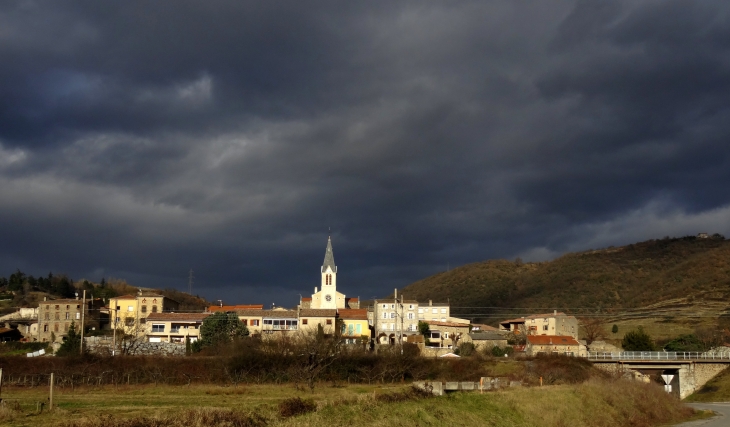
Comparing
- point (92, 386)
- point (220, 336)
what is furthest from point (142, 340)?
point (92, 386)

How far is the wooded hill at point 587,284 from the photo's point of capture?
14088cm

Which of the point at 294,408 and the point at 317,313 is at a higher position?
the point at 317,313

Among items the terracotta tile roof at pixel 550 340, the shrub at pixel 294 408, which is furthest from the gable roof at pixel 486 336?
the shrub at pixel 294 408

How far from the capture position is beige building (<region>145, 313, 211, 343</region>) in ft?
321

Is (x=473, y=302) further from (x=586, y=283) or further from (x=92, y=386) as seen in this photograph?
(x=92, y=386)

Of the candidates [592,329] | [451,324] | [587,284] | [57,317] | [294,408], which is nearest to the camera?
[294,408]

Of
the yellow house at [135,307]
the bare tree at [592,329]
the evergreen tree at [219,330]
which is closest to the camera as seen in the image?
the evergreen tree at [219,330]

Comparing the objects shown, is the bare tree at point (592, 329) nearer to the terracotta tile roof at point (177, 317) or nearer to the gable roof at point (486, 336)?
the gable roof at point (486, 336)

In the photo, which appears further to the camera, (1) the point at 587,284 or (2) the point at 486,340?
(1) the point at 587,284

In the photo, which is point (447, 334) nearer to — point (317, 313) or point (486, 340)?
point (486, 340)

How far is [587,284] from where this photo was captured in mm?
162375

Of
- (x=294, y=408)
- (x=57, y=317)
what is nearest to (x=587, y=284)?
(x=57, y=317)

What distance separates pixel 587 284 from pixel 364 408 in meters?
147

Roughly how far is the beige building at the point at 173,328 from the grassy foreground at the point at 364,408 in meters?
45.6
